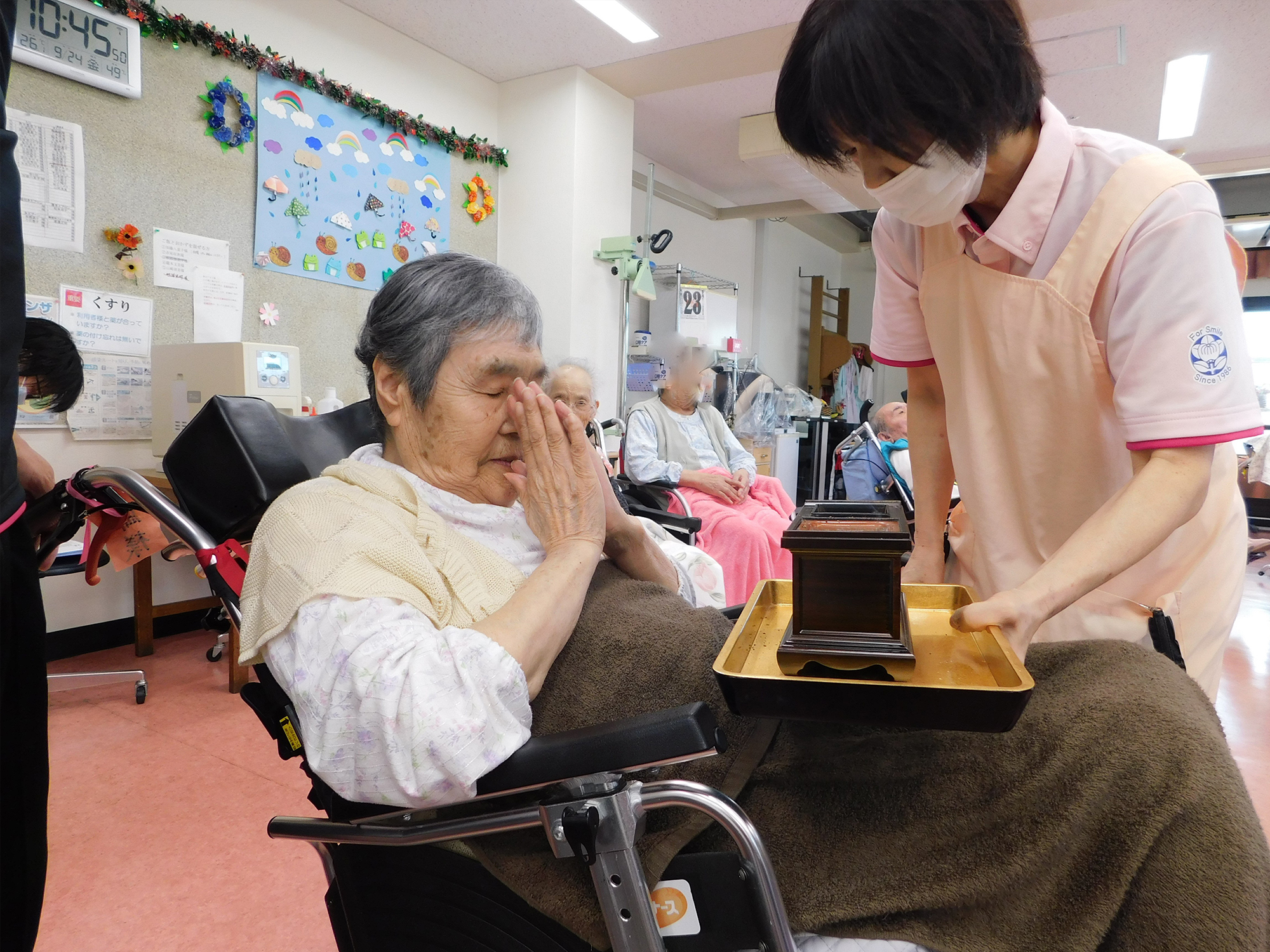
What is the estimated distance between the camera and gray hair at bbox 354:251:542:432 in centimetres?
120

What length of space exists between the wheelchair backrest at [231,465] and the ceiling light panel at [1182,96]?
5541mm

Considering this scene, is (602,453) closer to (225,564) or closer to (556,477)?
(556,477)

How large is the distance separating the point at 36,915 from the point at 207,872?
81 cm

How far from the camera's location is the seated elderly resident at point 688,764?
26.8 inches

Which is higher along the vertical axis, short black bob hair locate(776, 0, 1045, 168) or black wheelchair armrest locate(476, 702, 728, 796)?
short black bob hair locate(776, 0, 1045, 168)

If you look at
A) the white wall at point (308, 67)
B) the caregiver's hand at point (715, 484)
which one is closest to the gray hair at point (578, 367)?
the caregiver's hand at point (715, 484)

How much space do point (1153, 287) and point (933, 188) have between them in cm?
26

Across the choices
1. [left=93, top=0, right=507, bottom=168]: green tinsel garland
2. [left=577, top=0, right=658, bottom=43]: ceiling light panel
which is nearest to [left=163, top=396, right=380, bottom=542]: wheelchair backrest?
[left=93, top=0, right=507, bottom=168]: green tinsel garland

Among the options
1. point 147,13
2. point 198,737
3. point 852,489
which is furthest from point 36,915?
point 852,489

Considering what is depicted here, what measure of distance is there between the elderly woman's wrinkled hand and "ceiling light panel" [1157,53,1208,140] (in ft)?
17.3

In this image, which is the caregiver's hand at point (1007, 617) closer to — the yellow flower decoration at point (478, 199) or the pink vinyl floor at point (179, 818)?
the pink vinyl floor at point (179, 818)

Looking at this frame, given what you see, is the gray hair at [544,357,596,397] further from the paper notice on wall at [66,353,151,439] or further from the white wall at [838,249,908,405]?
the white wall at [838,249,908,405]

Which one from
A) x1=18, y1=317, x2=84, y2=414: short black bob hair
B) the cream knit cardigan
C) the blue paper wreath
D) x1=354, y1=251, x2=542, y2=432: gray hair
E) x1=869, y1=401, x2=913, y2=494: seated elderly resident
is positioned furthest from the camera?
x1=869, y1=401, x2=913, y2=494: seated elderly resident

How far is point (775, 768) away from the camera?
850mm
